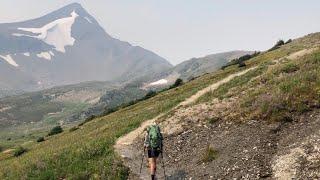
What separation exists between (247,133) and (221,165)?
14.8ft

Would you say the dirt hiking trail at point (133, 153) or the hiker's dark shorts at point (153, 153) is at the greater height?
the hiker's dark shorts at point (153, 153)

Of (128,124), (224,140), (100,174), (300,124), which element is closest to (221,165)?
(224,140)

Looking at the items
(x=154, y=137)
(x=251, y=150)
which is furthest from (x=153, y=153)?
(x=251, y=150)

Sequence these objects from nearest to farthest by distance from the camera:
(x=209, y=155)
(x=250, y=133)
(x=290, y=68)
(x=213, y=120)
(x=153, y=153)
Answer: (x=153, y=153), (x=209, y=155), (x=250, y=133), (x=213, y=120), (x=290, y=68)

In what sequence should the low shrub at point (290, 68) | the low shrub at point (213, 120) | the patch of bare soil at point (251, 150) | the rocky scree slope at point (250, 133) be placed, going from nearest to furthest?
the patch of bare soil at point (251, 150), the rocky scree slope at point (250, 133), the low shrub at point (213, 120), the low shrub at point (290, 68)

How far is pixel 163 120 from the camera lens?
4709cm

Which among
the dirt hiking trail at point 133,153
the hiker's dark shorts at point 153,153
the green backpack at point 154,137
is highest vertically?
the green backpack at point 154,137

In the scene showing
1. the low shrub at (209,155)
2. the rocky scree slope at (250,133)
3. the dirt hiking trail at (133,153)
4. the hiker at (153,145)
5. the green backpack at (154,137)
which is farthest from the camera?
the dirt hiking trail at (133,153)

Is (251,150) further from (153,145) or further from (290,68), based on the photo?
(290,68)

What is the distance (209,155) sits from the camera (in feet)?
112

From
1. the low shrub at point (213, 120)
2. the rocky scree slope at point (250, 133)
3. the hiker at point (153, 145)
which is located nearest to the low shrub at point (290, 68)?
the rocky scree slope at point (250, 133)

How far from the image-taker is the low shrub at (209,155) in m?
33.8

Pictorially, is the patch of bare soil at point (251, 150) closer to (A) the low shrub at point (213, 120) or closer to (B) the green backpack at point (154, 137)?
(A) the low shrub at point (213, 120)

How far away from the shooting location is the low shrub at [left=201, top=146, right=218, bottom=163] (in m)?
33.8
